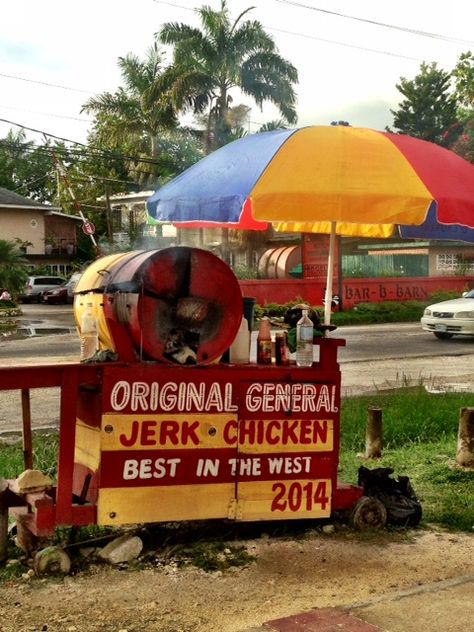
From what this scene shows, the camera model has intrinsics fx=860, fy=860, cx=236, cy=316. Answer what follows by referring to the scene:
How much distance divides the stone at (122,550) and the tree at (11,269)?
26815 millimetres

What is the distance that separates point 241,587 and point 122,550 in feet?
2.52

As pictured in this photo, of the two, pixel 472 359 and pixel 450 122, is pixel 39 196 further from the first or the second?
pixel 472 359

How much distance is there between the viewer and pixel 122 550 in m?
4.93

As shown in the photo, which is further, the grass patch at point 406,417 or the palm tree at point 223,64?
the palm tree at point 223,64

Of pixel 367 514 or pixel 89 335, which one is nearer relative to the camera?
pixel 89 335

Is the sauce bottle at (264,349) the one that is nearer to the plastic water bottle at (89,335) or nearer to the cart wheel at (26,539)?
the plastic water bottle at (89,335)

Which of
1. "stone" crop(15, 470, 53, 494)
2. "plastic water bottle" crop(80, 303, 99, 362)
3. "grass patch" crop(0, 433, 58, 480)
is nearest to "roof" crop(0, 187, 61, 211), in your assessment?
"grass patch" crop(0, 433, 58, 480)

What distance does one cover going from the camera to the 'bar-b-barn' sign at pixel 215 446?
489 centimetres

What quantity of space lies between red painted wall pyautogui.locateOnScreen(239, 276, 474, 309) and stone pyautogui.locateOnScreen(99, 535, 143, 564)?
23.1 meters

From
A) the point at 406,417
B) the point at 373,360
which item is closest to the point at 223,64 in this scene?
the point at 373,360

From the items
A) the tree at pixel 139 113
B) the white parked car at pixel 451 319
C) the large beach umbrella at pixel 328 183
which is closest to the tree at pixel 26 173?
the tree at pixel 139 113

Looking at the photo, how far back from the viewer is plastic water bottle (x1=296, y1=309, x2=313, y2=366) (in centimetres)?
541

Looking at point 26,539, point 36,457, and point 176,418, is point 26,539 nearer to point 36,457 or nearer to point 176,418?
point 176,418

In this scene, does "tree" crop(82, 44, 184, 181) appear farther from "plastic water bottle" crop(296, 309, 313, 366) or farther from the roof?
"plastic water bottle" crop(296, 309, 313, 366)
